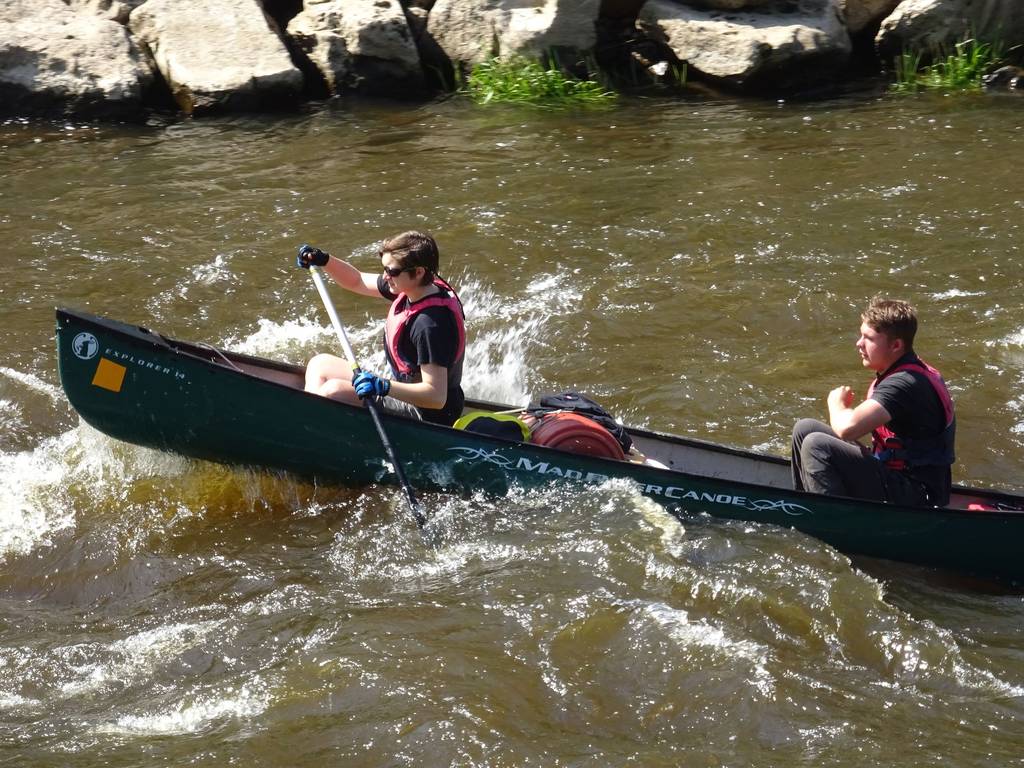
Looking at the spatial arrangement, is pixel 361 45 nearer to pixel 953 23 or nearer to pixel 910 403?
pixel 953 23

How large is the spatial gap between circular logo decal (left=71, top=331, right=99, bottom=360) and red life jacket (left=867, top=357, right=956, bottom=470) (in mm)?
3208

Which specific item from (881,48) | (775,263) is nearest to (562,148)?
(775,263)

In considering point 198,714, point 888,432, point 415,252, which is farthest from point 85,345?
point 888,432

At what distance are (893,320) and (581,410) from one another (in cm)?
146

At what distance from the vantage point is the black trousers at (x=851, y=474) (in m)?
5.14

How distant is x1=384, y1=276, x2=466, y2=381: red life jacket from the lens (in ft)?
17.3

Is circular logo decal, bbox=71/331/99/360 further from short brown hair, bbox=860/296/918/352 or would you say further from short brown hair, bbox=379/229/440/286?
short brown hair, bbox=860/296/918/352

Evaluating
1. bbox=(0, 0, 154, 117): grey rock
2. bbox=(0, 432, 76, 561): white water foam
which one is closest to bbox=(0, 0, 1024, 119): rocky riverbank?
bbox=(0, 0, 154, 117): grey rock

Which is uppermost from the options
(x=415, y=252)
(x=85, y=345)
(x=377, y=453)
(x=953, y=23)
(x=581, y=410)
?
(x=953, y=23)

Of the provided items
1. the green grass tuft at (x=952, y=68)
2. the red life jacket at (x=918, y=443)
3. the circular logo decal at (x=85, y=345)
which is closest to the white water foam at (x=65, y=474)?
the circular logo decal at (x=85, y=345)

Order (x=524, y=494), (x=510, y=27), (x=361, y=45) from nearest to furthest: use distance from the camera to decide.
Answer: (x=524, y=494), (x=361, y=45), (x=510, y=27)

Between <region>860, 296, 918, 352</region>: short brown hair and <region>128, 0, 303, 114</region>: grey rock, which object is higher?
<region>128, 0, 303, 114</region>: grey rock

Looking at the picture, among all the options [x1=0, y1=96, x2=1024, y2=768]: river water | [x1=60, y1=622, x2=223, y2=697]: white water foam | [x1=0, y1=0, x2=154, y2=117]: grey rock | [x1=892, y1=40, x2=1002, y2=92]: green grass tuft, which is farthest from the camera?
[x1=892, y1=40, x2=1002, y2=92]: green grass tuft

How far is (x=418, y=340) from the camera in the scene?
5.26 meters
